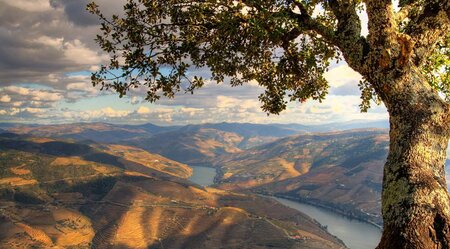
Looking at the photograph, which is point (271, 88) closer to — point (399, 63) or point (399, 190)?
point (399, 63)

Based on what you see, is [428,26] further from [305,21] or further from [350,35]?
[305,21]

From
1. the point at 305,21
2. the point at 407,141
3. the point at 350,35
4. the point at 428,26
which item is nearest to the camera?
the point at 407,141

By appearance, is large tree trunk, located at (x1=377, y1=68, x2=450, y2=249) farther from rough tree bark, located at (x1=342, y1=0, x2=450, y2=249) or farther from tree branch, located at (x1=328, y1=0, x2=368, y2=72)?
tree branch, located at (x1=328, y1=0, x2=368, y2=72)

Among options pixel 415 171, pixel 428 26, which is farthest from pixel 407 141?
pixel 428 26

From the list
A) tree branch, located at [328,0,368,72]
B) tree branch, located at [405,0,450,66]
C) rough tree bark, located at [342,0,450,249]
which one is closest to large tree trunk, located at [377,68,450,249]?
rough tree bark, located at [342,0,450,249]

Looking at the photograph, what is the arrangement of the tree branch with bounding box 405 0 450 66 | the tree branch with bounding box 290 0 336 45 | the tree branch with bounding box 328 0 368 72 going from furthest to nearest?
1. the tree branch with bounding box 290 0 336 45
2. the tree branch with bounding box 405 0 450 66
3. the tree branch with bounding box 328 0 368 72

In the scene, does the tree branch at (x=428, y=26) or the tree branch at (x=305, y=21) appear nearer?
the tree branch at (x=428, y=26)

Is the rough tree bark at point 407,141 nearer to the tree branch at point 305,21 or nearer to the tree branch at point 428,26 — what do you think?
the tree branch at point 428,26

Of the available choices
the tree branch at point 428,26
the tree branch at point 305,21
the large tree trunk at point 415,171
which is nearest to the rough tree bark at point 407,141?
the large tree trunk at point 415,171

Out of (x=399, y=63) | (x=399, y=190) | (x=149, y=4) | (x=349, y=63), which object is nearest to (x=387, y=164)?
(x=399, y=190)
